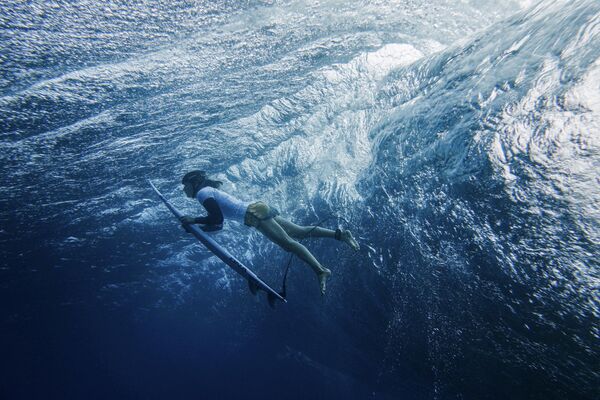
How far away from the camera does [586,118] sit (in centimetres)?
502

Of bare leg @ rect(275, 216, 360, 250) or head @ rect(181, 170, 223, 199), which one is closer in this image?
bare leg @ rect(275, 216, 360, 250)

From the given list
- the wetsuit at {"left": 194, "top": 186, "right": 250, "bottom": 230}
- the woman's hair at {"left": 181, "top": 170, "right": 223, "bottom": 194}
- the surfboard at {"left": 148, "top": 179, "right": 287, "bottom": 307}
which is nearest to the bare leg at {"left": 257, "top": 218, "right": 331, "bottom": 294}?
the wetsuit at {"left": 194, "top": 186, "right": 250, "bottom": 230}

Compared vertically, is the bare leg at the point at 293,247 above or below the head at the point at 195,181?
below

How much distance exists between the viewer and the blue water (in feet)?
18.7

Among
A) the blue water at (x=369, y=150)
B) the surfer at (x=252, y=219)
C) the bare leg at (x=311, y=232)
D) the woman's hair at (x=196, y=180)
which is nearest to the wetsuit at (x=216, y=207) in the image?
the surfer at (x=252, y=219)

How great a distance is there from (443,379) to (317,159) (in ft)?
40.1

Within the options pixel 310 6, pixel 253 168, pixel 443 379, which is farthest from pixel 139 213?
pixel 443 379

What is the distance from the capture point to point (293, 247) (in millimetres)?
5242

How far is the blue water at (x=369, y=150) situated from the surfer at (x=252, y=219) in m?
3.49

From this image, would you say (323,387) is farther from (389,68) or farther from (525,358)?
(389,68)

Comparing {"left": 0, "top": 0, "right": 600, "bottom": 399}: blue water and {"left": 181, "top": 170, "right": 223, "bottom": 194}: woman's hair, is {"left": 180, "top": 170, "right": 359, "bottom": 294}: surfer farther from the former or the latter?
{"left": 0, "top": 0, "right": 600, "bottom": 399}: blue water

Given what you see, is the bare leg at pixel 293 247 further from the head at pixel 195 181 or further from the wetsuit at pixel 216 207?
the head at pixel 195 181

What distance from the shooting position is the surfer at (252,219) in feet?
17.1

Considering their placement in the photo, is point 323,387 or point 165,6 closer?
point 165,6
